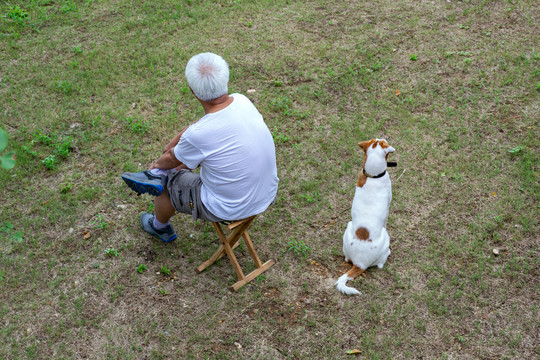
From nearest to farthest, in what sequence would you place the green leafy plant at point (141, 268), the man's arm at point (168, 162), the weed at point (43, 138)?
the man's arm at point (168, 162) < the green leafy plant at point (141, 268) < the weed at point (43, 138)

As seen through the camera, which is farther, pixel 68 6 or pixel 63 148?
pixel 68 6

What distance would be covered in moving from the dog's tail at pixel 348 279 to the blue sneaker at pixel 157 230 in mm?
1489

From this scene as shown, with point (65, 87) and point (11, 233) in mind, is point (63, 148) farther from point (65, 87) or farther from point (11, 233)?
point (11, 233)

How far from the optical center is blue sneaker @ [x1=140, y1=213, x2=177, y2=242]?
A: 3980mm

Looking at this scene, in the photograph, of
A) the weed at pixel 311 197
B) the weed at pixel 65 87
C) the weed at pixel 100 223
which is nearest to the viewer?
the weed at pixel 100 223

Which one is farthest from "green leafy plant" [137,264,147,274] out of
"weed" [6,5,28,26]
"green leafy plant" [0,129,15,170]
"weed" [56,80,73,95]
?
"weed" [6,5,28,26]

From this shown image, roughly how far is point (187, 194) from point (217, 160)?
0.47 meters

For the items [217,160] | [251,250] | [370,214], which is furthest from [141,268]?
[370,214]

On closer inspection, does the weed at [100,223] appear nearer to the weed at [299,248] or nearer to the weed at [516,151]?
the weed at [299,248]

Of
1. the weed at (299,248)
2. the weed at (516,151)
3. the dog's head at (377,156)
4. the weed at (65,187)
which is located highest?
the weed at (65,187)

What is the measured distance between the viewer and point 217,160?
3186 mm

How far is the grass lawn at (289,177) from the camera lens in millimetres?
→ 3418

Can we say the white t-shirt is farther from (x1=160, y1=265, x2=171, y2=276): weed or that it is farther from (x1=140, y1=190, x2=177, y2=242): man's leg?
(x1=160, y1=265, x2=171, y2=276): weed

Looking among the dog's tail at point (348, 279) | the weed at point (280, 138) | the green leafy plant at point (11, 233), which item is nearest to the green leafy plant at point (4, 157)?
the green leafy plant at point (11, 233)
